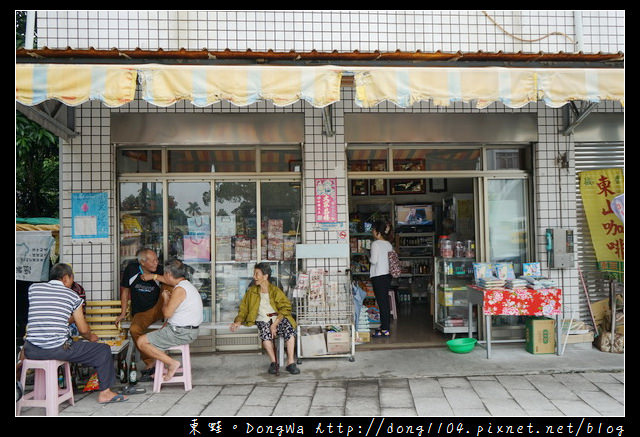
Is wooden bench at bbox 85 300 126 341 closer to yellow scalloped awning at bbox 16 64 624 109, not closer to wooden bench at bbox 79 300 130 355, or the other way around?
wooden bench at bbox 79 300 130 355

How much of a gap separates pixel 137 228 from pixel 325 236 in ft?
9.19

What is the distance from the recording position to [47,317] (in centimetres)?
482

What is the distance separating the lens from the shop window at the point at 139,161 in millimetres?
7109

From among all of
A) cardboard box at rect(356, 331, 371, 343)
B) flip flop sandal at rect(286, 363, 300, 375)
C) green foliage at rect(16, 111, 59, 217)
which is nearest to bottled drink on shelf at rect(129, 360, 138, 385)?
flip flop sandal at rect(286, 363, 300, 375)

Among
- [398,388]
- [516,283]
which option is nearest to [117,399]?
[398,388]

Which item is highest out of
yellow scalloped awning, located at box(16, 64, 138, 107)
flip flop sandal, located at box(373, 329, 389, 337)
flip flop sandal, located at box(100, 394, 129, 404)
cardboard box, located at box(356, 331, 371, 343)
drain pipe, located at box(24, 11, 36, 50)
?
drain pipe, located at box(24, 11, 36, 50)

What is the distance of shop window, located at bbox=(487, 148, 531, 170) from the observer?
24.6 ft

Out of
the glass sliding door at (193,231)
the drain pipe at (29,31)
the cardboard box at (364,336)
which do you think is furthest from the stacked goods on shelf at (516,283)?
the drain pipe at (29,31)

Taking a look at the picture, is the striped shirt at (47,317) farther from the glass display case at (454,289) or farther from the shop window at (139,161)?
the glass display case at (454,289)

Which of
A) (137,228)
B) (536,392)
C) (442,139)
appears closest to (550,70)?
(442,139)

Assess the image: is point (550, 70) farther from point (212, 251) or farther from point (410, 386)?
point (212, 251)

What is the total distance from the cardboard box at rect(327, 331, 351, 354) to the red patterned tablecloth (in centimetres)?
192

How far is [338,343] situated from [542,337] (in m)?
2.86

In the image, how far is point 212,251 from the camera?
730 centimetres
